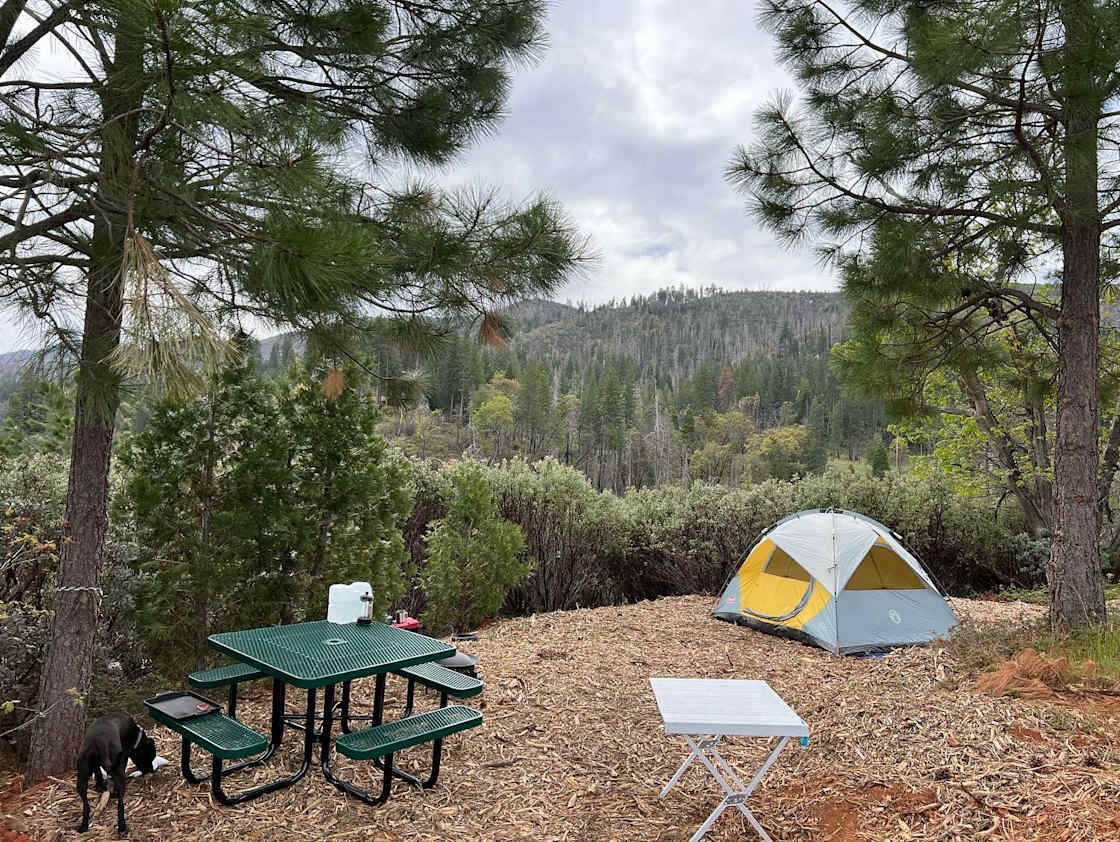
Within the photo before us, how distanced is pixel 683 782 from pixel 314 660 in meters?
1.87

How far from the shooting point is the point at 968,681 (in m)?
4.00

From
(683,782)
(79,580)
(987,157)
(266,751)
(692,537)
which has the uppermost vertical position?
(987,157)

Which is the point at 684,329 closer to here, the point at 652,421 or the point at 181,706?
the point at 652,421

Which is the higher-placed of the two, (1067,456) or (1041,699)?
(1067,456)

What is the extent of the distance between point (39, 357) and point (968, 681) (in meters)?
5.18

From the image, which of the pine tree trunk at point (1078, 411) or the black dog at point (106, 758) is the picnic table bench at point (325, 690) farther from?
the pine tree trunk at point (1078, 411)

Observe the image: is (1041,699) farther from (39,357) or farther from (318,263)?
(39,357)

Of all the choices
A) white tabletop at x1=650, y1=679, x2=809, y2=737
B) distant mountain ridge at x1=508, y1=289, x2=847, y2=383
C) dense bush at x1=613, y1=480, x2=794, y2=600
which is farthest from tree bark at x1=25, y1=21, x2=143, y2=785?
distant mountain ridge at x1=508, y1=289, x2=847, y2=383

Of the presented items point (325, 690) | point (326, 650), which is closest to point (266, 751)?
point (325, 690)

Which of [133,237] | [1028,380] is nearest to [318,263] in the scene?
[133,237]

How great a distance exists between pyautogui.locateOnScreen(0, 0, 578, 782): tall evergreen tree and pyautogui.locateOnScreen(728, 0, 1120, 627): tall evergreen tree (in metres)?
2.50

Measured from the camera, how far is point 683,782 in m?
3.24

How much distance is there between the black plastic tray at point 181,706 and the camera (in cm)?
282

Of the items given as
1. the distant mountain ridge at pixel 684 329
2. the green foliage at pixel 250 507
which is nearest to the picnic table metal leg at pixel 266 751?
the green foliage at pixel 250 507
